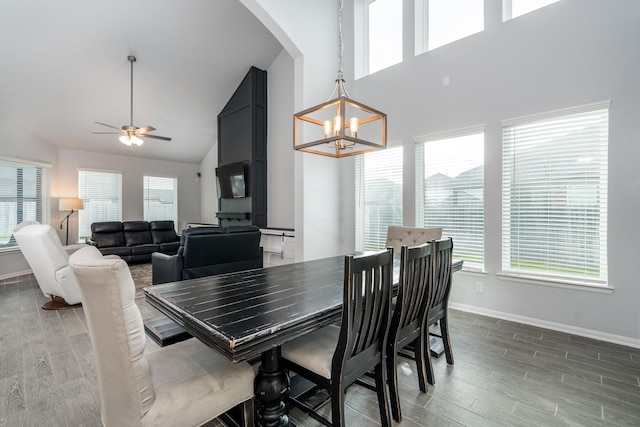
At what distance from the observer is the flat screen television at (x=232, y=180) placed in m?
6.39

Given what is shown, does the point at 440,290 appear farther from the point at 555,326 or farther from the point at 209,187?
the point at 209,187

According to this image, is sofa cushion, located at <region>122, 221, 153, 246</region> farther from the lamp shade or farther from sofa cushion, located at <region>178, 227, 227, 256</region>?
sofa cushion, located at <region>178, 227, 227, 256</region>

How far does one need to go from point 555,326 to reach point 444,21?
3904 millimetres

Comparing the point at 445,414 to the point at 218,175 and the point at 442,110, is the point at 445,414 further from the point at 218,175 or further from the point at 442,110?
the point at 218,175

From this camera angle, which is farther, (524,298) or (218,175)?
(218,175)

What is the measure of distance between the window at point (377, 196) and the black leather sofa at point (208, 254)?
1700mm

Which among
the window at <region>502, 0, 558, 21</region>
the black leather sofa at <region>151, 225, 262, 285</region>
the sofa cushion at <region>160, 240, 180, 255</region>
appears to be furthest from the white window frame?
the window at <region>502, 0, 558, 21</region>

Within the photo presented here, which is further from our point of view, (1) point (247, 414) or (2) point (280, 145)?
(2) point (280, 145)

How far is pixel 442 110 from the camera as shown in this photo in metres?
3.87

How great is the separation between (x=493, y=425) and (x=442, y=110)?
3.41 m

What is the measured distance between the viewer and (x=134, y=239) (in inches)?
272

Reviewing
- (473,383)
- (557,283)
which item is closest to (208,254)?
(473,383)

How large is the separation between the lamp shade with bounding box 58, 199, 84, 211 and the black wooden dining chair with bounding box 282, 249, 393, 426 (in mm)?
6851

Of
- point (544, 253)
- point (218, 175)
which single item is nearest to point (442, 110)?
point (544, 253)
